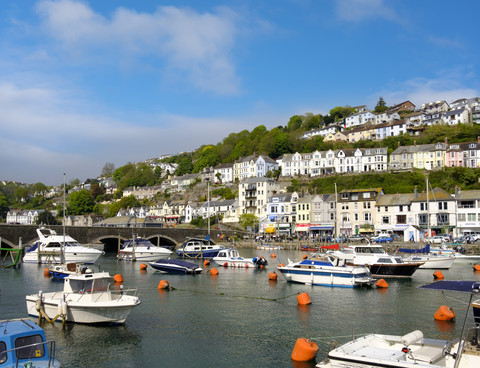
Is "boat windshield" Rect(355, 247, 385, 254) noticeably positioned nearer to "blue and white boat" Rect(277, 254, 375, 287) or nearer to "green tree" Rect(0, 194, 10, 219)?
"blue and white boat" Rect(277, 254, 375, 287)

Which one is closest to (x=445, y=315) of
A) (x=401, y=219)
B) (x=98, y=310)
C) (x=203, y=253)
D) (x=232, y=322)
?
(x=232, y=322)

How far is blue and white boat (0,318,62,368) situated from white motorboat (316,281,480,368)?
10279 mm

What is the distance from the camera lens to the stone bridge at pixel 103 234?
70438mm

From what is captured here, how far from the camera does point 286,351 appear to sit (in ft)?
69.8

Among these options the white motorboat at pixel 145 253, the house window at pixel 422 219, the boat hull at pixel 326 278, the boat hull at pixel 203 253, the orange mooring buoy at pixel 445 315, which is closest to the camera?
the orange mooring buoy at pixel 445 315

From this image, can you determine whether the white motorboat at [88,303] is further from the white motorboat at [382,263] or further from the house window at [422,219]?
the house window at [422,219]

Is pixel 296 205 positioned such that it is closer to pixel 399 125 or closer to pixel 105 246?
pixel 105 246

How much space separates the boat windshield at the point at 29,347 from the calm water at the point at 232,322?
4.27 m

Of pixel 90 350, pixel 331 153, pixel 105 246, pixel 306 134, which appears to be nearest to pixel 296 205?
pixel 331 153

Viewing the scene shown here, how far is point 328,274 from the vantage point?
40.1 metres

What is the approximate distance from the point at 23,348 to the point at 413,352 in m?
14.1

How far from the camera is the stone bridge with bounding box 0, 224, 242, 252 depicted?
7044 centimetres

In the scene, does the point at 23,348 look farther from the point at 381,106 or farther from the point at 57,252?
the point at 381,106

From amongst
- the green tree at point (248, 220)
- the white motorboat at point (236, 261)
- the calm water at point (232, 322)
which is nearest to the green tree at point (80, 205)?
the green tree at point (248, 220)
